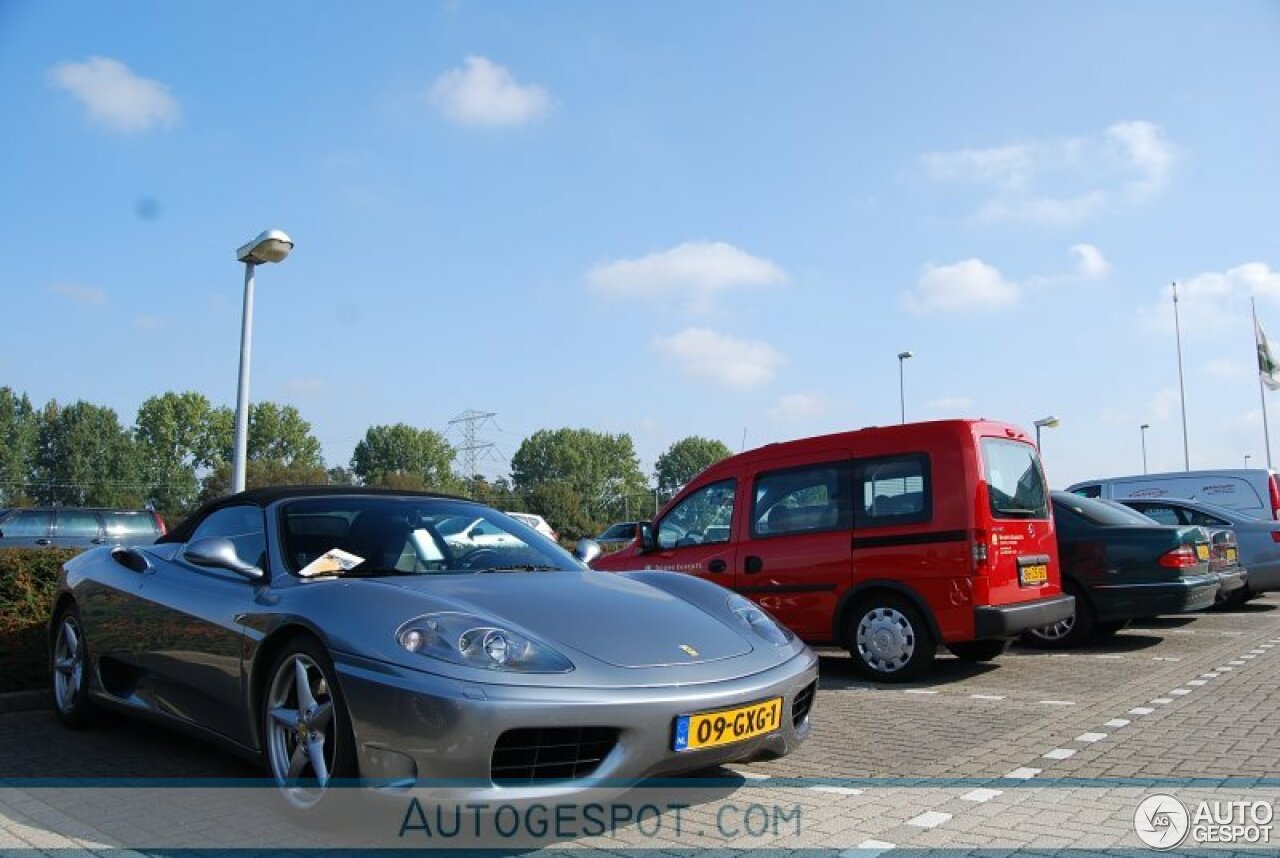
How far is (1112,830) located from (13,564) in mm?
6616

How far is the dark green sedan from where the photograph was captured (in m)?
8.91

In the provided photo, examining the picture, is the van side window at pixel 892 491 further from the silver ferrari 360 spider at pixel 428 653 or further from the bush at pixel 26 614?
the bush at pixel 26 614

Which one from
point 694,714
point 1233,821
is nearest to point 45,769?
point 694,714

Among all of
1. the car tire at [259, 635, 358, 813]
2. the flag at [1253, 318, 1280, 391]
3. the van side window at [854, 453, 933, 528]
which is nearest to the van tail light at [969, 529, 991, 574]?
the van side window at [854, 453, 933, 528]

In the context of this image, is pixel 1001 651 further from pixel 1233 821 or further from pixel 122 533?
pixel 122 533

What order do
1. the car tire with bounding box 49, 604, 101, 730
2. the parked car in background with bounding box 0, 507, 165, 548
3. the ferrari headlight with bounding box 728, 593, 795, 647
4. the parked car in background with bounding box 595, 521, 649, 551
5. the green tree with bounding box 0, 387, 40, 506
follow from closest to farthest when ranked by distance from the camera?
the ferrari headlight with bounding box 728, 593, 795, 647 → the car tire with bounding box 49, 604, 101, 730 → the parked car in background with bounding box 595, 521, 649, 551 → the parked car in background with bounding box 0, 507, 165, 548 → the green tree with bounding box 0, 387, 40, 506

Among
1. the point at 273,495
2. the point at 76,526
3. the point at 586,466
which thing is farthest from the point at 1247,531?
the point at 586,466

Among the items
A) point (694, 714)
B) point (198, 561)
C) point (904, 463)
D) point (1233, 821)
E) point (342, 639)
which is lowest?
point (1233, 821)

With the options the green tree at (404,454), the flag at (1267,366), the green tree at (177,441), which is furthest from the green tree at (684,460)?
the flag at (1267,366)

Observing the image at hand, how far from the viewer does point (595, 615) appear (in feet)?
12.7

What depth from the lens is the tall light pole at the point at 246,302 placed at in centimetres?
1127

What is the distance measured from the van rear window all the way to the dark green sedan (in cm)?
106

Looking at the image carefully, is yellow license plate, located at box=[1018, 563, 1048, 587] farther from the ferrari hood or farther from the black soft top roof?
the black soft top roof

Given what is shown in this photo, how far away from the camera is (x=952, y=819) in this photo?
3812 mm
